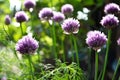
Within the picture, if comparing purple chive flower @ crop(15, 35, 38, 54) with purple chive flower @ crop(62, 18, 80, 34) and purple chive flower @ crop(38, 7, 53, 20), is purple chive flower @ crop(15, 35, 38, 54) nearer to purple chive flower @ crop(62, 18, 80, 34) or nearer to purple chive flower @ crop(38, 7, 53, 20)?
purple chive flower @ crop(62, 18, 80, 34)

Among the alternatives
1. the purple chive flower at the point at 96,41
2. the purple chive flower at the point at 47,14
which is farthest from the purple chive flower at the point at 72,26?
the purple chive flower at the point at 47,14

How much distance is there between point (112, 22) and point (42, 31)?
1251mm

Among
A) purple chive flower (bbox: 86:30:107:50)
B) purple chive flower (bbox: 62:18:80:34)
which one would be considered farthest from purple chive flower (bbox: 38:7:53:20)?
purple chive flower (bbox: 86:30:107:50)

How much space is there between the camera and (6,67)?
1345 mm

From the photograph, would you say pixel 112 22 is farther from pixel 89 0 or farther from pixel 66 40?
pixel 66 40

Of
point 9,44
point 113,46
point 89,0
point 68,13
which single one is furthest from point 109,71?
point 9,44

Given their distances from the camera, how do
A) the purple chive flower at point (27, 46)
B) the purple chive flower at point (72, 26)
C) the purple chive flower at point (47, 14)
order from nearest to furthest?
1. the purple chive flower at point (27, 46)
2. the purple chive flower at point (72, 26)
3. the purple chive flower at point (47, 14)

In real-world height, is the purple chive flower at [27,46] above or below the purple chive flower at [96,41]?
above

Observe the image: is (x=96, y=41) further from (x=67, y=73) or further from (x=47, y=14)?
(x=47, y=14)

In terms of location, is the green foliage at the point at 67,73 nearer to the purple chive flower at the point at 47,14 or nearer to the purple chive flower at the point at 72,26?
the purple chive flower at the point at 72,26

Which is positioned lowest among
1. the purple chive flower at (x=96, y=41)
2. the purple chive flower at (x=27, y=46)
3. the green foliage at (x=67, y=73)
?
the green foliage at (x=67, y=73)

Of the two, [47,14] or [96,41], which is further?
[47,14]

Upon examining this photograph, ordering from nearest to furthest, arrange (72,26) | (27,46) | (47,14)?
(27,46), (72,26), (47,14)

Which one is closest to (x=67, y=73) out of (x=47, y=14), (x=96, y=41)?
(x=96, y=41)
